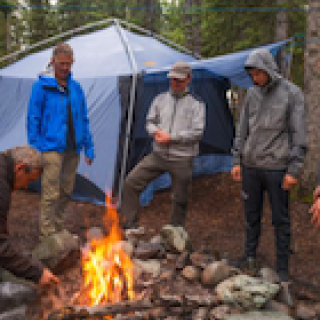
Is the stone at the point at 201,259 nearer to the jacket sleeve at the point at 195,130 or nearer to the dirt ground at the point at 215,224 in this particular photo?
the dirt ground at the point at 215,224

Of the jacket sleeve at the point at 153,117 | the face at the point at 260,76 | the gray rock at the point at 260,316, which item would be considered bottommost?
the gray rock at the point at 260,316

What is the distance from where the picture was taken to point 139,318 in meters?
3.12

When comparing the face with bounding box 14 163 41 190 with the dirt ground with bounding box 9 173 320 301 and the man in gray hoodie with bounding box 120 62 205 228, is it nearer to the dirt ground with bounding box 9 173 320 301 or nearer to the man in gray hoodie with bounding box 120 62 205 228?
the man in gray hoodie with bounding box 120 62 205 228

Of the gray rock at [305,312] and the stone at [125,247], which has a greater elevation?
the stone at [125,247]

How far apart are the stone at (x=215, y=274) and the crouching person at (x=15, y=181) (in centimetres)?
165

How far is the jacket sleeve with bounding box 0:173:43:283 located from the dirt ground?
1.93 m

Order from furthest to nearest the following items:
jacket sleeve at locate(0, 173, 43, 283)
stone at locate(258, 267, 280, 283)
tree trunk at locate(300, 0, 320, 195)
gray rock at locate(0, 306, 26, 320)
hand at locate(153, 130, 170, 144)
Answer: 1. tree trunk at locate(300, 0, 320, 195)
2. hand at locate(153, 130, 170, 144)
3. stone at locate(258, 267, 280, 283)
4. gray rock at locate(0, 306, 26, 320)
5. jacket sleeve at locate(0, 173, 43, 283)

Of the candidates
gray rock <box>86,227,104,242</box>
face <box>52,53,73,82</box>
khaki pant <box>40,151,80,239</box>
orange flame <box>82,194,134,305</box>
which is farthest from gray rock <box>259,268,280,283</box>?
face <box>52,53,73,82</box>

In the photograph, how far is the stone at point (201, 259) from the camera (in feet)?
12.9

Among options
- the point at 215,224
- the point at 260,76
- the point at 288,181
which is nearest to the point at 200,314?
the point at 288,181

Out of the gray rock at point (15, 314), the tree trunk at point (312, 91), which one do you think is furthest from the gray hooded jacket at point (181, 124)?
the tree trunk at point (312, 91)

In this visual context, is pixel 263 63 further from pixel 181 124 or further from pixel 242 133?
pixel 181 124

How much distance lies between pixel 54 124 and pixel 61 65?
0.64 meters

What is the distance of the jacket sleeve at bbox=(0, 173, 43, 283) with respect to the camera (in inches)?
102
